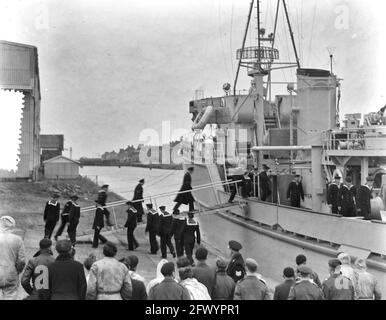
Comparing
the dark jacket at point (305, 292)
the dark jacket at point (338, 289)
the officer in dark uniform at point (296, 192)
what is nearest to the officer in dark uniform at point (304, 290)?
the dark jacket at point (305, 292)

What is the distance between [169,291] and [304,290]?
1.49 m

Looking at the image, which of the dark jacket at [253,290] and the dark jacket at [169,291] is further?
the dark jacket at [253,290]

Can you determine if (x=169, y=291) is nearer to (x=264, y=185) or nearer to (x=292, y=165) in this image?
(x=264, y=185)

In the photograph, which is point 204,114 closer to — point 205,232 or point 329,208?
point 205,232

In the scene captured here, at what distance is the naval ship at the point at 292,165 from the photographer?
38.0 feet

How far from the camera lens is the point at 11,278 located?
6.07 meters

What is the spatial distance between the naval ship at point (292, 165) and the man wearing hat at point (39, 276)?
6739mm

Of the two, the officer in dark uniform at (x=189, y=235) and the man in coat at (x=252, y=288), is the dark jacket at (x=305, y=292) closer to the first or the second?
the man in coat at (x=252, y=288)

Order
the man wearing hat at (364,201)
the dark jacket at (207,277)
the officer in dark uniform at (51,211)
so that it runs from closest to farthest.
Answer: the dark jacket at (207,277) < the man wearing hat at (364,201) < the officer in dark uniform at (51,211)

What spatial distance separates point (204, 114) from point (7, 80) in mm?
9856

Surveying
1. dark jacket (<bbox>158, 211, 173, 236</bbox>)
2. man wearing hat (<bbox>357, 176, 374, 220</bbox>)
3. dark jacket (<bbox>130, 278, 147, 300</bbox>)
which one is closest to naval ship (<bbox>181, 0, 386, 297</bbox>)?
man wearing hat (<bbox>357, 176, 374, 220</bbox>)

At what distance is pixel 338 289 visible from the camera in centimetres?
588

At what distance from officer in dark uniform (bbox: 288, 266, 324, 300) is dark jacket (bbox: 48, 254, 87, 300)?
2297mm
